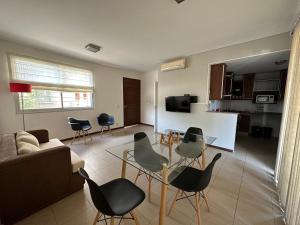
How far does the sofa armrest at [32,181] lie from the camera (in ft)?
4.42

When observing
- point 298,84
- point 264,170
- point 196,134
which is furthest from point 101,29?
point 264,170

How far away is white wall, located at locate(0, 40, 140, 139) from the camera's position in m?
3.05

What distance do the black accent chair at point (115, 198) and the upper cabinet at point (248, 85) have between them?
18.5 ft

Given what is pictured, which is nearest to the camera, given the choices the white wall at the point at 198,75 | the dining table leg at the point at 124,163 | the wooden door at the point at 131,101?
the dining table leg at the point at 124,163

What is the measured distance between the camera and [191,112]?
4031mm

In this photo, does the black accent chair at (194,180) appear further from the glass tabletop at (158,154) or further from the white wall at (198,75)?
the white wall at (198,75)

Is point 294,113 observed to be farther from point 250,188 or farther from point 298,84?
point 250,188

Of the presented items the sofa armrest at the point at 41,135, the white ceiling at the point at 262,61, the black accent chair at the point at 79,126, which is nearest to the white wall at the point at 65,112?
the black accent chair at the point at 79,126

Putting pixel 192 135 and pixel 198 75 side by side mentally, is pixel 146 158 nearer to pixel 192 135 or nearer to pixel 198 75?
pixel 192 135

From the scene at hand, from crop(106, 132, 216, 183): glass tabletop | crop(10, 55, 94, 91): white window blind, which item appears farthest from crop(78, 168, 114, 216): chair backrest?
crop(10, 55, 94, 91): white window blind

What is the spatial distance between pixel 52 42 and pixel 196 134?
382 centimetres

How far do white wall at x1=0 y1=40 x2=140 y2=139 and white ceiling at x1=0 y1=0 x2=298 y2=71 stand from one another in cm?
A: 40

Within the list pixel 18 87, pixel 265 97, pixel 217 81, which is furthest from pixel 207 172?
pixel 265 97

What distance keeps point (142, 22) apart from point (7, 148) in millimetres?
2743
